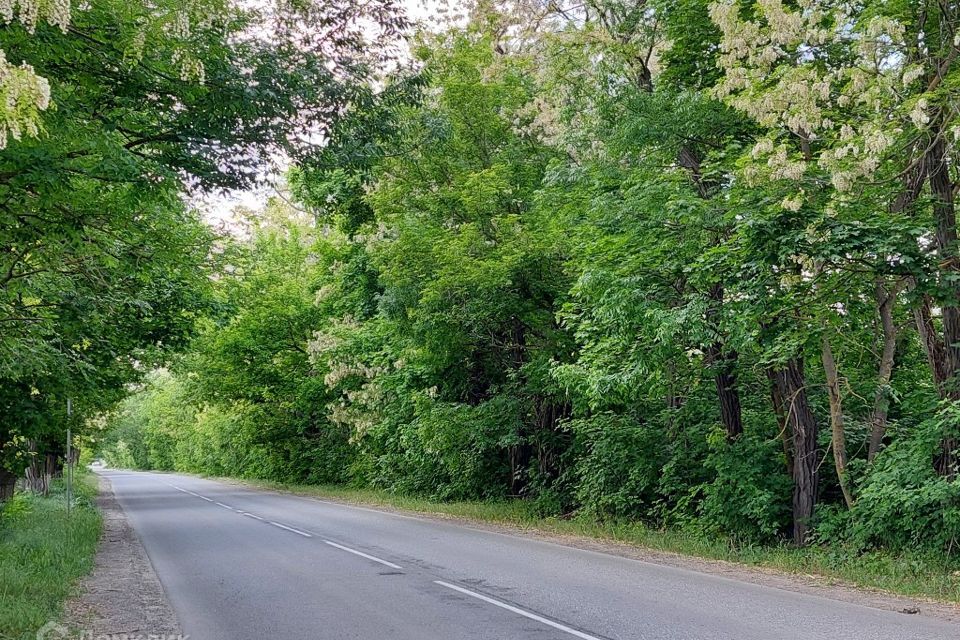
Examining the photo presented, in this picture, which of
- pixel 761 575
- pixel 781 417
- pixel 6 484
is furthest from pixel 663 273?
pixel 6 484

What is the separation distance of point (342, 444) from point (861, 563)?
2952 centimetres

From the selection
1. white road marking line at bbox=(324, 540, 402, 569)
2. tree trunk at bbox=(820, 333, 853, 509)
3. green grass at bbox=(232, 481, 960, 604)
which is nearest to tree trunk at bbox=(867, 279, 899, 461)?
tree trunk at bbox=(820, 333, 853, 509)

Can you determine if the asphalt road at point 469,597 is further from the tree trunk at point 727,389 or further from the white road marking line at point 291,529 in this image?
the tree trunk at point 727,389

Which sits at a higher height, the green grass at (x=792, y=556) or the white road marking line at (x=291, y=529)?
the green grass at (x=792, y=556)

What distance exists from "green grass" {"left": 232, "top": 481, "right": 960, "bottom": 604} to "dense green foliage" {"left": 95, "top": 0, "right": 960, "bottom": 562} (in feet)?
1.30

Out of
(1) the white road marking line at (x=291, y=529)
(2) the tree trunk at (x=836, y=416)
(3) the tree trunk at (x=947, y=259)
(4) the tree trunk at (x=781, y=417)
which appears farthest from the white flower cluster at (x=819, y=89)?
(1) the white road marking line at (x=291, y=529)

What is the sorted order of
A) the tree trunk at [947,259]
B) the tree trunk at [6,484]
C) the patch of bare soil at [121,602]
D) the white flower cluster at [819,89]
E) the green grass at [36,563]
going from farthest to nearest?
the tree trunk at [6,484] < the tree trunk at [947,259] < the white flower cluster at [819,89] < the patch of bare soil at [121,602] < the green grass at [36,563]

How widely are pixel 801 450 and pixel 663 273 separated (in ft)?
12.8

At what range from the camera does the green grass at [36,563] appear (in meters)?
7.86

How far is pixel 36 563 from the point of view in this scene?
1145 centimetres

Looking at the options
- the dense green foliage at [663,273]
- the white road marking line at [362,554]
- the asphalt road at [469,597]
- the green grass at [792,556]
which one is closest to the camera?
the asphalt road at [469,597]

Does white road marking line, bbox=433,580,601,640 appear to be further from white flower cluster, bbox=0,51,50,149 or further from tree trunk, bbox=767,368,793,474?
tree trunk, bbox=767,368,793,474

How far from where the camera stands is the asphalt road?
7547 millimetres

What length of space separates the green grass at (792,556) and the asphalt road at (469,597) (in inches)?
61.8
